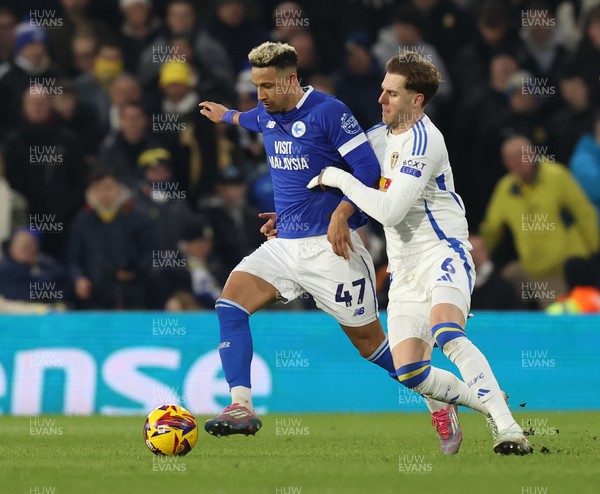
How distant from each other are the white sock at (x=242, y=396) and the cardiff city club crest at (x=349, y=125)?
169cm

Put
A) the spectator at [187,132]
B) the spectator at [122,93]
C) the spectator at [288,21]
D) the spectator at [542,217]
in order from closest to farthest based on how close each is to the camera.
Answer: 1. the spectator at [542,217]
2. the spectator at [187,132]
3. the spectator at [122,93]
4. the spectator at [288,21]

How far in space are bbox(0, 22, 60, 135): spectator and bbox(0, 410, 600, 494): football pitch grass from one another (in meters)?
4.36

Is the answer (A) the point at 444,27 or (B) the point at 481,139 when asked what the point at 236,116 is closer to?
(B) the point at 481,139

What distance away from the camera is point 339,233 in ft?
26.2

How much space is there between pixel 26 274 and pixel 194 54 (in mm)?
3204

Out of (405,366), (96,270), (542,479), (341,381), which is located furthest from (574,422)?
(96,270)

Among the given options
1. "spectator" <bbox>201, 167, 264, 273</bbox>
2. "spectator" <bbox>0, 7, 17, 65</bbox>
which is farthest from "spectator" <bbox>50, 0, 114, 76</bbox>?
"spectator" <bbox>201, 167, 264, 273</bbox>

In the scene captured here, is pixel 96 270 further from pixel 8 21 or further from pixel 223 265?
pixel 8 21

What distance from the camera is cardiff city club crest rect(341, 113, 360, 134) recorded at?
8172 mm

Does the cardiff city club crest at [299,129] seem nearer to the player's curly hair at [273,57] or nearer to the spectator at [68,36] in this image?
the player's curly hair at [273,57]

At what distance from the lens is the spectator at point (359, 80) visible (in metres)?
14.1

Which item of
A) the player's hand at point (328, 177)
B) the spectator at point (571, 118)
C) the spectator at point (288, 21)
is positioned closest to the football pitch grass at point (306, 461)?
the player's hand at point (328, 177)

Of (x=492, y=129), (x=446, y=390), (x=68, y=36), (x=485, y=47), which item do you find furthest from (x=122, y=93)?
(x=446, y=390)

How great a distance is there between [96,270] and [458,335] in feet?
20.9
